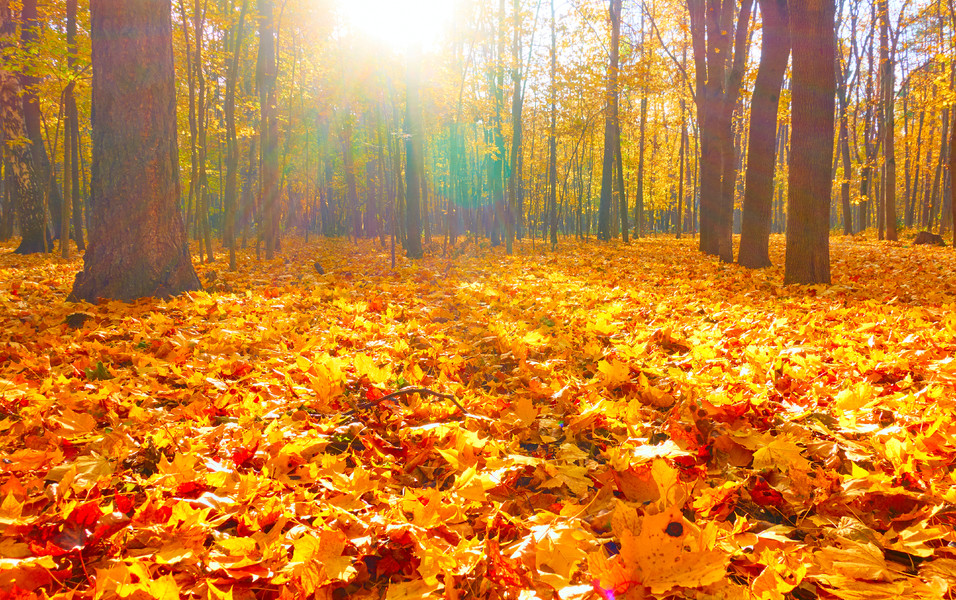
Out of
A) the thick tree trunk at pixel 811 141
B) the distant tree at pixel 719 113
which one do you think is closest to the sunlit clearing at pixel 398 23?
the distant tree at pixel 719 113

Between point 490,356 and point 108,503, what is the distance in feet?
7.00

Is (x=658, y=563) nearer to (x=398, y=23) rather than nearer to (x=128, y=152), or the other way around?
(x=128, y=152)

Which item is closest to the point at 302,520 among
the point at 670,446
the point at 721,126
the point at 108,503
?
the point at 108,503

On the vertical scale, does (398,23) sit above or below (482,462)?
above

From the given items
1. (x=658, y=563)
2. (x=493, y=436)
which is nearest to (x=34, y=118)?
(x=493, y=436)

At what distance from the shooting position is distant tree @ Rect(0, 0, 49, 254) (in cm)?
1052

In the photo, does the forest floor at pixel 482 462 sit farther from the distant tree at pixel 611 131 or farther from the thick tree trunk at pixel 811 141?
the distant tree at pixel 611 131

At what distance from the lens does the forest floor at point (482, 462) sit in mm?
1115

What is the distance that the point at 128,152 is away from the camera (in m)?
4.67

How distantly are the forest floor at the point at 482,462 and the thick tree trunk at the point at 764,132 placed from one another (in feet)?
16.7

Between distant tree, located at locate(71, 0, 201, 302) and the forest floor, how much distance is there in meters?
1.13

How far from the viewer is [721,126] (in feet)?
33.9

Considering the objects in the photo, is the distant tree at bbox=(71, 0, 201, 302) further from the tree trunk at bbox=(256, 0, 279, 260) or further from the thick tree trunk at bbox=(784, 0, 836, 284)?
the thick tree trunk at bbox=(784, 0, 836, 284)

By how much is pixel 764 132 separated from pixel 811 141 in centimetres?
258
